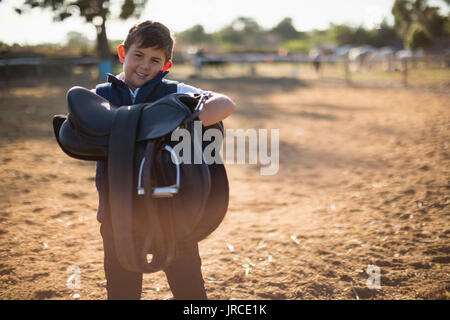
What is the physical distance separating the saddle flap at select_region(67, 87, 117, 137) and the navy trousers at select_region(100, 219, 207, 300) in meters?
0.40

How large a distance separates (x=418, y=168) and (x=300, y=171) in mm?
1452

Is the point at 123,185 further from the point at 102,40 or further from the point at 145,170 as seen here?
the point at 102,40

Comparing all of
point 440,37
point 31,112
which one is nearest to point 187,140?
point 31,112

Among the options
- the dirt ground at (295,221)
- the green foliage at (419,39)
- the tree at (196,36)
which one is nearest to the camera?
the dirt ground at (295,221)

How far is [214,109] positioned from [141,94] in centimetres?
30

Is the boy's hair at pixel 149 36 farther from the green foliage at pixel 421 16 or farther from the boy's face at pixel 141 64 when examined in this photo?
the green foliage at pixel 421 16

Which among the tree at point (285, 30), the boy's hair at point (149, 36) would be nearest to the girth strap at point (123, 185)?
the boy's hair at point (149, 36)

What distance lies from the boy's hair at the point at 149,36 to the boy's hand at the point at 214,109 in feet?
1.01

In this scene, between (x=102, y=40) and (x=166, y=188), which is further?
(x=102, y=40)

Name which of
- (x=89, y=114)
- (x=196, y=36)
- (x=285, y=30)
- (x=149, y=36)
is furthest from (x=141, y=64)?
(x=285, y=30)

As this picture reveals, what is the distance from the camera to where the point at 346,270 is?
7.76 ft

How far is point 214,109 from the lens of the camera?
1.23 m

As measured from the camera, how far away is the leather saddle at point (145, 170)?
1.06 m

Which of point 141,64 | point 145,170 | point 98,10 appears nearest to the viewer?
point 145,170
